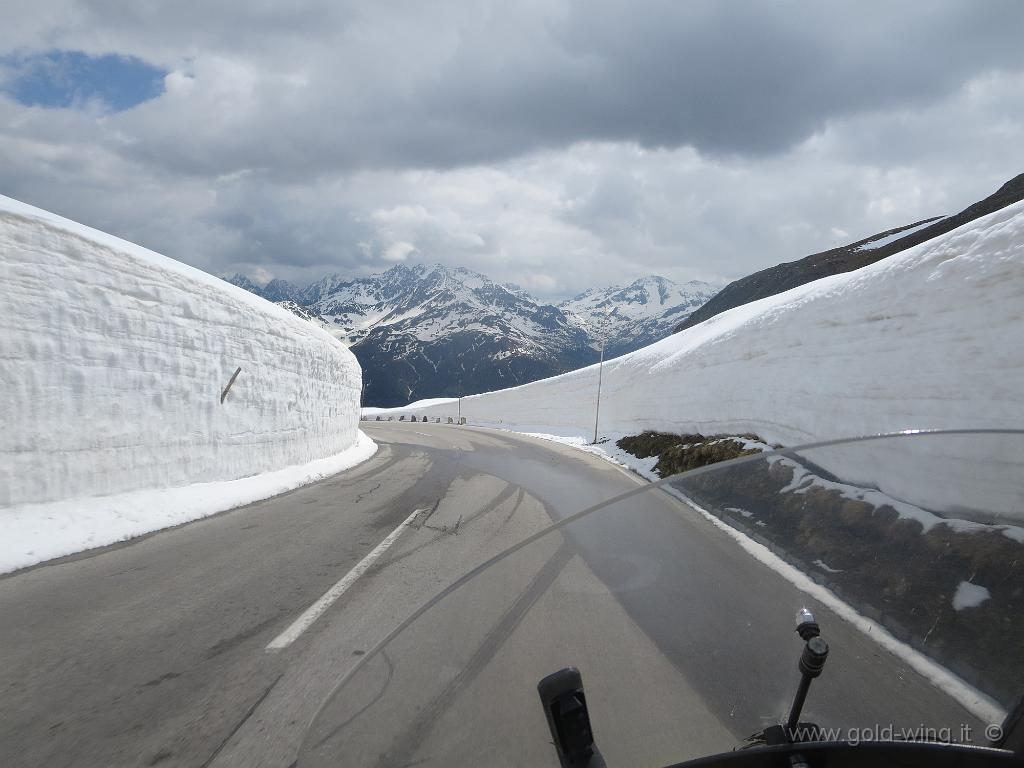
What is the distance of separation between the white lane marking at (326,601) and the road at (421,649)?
5 cm

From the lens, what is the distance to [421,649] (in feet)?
5.26

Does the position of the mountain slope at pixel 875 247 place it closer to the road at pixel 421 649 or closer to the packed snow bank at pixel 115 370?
the packed snow bank at pixel 115 370

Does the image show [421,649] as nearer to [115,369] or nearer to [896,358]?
[115,369]

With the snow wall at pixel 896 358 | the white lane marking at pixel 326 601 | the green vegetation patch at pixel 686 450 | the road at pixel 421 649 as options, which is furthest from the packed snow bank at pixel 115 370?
the green vegetation patch at pixel 686 450

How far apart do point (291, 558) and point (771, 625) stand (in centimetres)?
497

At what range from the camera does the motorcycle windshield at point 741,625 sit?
4.37 ft

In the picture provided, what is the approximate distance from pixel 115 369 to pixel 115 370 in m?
0.01

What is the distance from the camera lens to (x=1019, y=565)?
1.48m

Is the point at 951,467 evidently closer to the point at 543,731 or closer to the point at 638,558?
the point at 638,558

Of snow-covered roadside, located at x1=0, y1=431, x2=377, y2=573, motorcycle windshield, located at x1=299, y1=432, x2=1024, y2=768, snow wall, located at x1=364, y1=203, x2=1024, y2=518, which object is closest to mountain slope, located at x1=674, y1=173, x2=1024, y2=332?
snow wall, located at x1=364, y1=203, x2=1024, y2=518

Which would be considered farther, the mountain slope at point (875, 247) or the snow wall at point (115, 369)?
the mountain slope at point (875, 247)

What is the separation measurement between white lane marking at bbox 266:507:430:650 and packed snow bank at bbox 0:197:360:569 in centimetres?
361

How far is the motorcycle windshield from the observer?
1332 millimetres

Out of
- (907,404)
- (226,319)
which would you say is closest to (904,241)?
(907,404)
